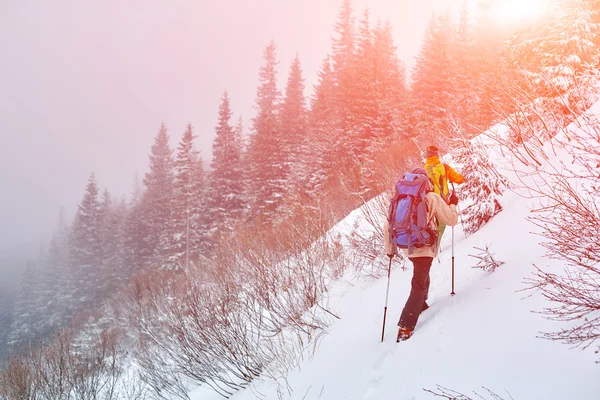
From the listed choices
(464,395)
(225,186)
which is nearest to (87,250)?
(225,186)

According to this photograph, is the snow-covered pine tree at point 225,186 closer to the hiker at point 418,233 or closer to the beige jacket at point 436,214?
the hiker at point 418,233

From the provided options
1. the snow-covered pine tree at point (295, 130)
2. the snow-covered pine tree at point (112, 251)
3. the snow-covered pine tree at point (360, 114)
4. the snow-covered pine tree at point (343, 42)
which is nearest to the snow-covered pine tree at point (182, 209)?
the snow-covered pine tree at point (295, 130)

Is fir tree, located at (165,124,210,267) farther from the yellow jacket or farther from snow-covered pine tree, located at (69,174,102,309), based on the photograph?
the yellow jacket

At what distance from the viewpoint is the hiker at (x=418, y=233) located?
4.46 meters

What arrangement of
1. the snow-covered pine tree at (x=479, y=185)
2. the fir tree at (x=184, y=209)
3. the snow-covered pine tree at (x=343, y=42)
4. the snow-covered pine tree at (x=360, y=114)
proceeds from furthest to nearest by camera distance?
the snow-covered pine tree at (x=343, y=42) → the fir tree at (x=184, y=209) → the snow-covered pine tree at (x=360, y=114) → the snow-covered pine tree at (x=479, y=185)

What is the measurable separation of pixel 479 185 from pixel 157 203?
4200cm

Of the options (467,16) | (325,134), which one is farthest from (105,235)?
(467,16)

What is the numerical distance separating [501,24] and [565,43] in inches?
874

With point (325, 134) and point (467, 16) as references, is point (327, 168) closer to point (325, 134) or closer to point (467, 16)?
point (325, 134)

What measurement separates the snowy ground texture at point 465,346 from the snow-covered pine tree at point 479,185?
271 millimetres

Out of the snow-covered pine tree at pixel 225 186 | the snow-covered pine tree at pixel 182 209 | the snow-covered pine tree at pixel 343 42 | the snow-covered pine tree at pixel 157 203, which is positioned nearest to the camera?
the snow-covered pine tree at pixel 225 186

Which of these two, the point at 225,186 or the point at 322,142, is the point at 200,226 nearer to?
the point at 225,186

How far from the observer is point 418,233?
441cm

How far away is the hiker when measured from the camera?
14.6 ft
